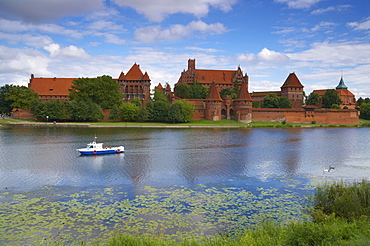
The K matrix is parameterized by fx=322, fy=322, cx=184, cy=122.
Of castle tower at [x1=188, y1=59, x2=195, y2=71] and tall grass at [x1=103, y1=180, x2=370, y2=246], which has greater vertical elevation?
castle tower at [x1=188, y1=59, x2=195, y2=71]

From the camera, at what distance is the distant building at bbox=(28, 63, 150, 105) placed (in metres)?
72.5

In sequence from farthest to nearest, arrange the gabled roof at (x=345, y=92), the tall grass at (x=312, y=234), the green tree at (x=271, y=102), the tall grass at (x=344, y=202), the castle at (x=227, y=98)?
the gabled roof at (x=345, y=92)
the green tree at (x=271, y=102)
the castle at (x=227, y=98)
the tall grass at (x=344, y=202)
the tall grass at (x=312, y=234)

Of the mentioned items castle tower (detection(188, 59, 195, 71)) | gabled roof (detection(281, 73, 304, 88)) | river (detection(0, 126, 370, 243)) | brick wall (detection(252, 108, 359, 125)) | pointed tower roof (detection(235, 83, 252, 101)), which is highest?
castle tower (detection(188, 59, 195, 71))

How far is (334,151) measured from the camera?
94.3ft

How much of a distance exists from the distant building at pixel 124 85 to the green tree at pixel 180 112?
45.8ft

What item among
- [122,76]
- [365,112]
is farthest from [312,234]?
[365,112]

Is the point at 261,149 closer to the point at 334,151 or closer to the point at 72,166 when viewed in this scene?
the point at 334,151

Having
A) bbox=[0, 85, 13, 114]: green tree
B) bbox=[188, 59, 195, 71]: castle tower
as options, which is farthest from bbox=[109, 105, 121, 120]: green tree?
bbox=[188, 59, 195, 71]: castle tower

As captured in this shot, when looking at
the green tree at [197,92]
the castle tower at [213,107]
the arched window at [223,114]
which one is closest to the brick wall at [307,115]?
the arched window at [223,114]

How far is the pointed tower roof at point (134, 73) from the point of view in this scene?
240 ft

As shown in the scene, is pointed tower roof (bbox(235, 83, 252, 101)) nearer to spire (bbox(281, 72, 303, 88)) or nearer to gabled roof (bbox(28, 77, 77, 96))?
spire (bbox(281, 72, 303, 88))

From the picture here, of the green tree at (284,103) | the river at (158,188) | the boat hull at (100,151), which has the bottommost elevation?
the river at (158,188)

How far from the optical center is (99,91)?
6156cm

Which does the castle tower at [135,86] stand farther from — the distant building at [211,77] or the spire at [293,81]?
the spire at [293,81]
